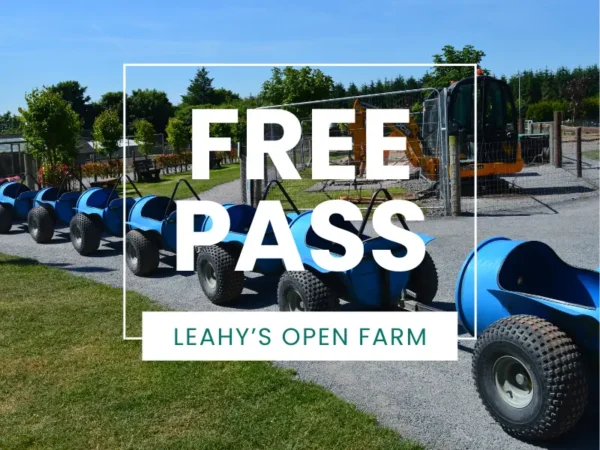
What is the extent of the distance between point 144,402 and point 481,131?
1410 cm

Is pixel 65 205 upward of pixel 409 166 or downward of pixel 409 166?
downward

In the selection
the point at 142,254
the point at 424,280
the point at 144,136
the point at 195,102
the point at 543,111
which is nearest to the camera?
the point at 424,280

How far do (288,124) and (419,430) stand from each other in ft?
18.2

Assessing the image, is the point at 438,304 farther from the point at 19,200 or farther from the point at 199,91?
the point at 199,91

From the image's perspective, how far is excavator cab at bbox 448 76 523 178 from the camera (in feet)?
55.7

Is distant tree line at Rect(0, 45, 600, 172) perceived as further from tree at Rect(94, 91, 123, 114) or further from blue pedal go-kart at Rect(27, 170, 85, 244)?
blue pedal go-kart at Rect(27, 170, 85, 244)

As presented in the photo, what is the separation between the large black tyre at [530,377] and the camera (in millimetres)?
3977

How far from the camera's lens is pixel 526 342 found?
13.5 ft

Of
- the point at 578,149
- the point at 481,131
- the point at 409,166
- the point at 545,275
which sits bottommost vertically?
the point at 545,275

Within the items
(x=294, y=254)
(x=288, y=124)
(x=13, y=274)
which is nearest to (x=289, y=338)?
(x=294, y=254)

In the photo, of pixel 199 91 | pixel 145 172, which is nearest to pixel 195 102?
pixel 199 91

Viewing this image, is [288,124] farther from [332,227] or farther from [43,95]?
[43,95]

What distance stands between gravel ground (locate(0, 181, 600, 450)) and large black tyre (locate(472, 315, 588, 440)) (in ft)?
0.64

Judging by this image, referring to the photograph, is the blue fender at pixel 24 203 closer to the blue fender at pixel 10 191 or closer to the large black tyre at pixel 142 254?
the blue fender at pixel 10 191
